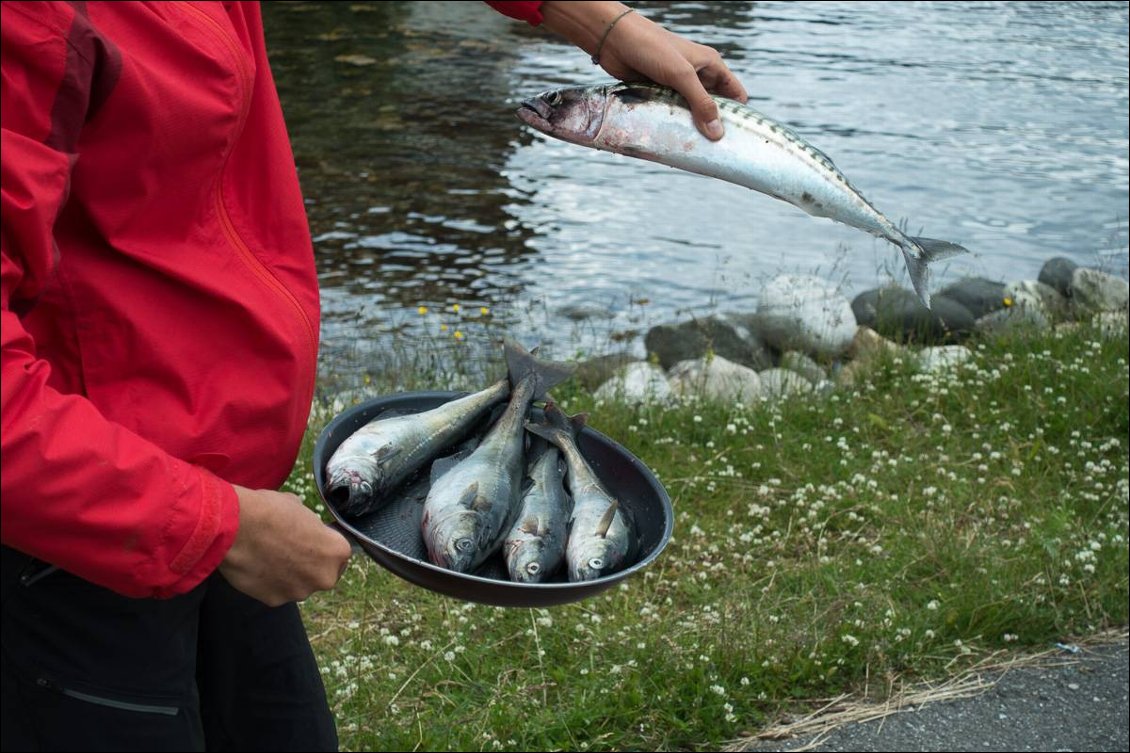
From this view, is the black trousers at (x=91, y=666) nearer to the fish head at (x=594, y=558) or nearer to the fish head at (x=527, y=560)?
the fish head at (x=527, y=560)

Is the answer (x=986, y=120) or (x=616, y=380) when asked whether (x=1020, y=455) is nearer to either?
(x=616, y=380)

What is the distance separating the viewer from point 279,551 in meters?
2.11

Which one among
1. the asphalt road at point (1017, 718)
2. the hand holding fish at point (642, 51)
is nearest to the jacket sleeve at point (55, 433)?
the hand holding fish at point (642, 51)

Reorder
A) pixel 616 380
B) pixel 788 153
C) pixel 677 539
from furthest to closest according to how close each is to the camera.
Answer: pixel 616 380 → pixel 677 539 → pixel 788 153

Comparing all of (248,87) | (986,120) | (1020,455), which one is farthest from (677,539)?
(986,120)

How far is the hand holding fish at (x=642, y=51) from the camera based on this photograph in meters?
2.67

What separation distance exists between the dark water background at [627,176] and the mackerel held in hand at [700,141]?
5.81 m

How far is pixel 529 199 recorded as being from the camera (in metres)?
13.3

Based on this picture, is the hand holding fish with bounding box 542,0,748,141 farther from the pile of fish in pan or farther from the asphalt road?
the asphalt road

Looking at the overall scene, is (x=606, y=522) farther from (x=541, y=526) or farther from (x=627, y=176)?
(x=627, y=176)

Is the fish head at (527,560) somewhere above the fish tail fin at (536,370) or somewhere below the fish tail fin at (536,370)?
below

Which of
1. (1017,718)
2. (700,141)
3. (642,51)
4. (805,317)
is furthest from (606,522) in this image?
(805,317)

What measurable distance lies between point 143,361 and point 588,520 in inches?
38.3

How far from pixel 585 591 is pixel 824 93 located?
16.7 m
